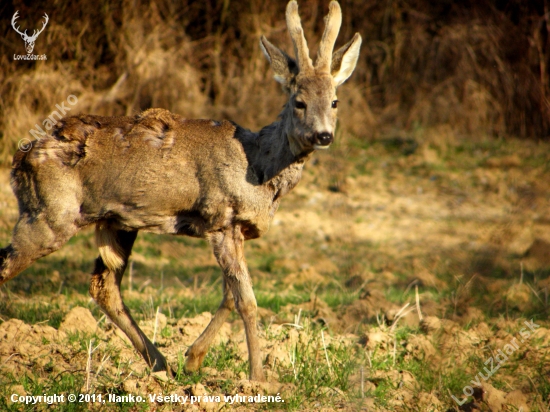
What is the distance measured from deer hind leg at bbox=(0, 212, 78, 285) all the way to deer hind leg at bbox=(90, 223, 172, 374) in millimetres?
402

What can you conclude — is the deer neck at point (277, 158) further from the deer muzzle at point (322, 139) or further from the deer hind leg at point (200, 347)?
the deer hind leg at point (200, 347)

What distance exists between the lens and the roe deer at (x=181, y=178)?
16.1 feet

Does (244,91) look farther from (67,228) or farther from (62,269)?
(67,228)

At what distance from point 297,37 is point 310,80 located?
13.7 inches

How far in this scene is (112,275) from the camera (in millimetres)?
5418

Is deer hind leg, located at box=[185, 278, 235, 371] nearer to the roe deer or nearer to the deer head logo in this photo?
the roe deer

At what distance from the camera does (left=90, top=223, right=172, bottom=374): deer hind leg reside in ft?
17.3

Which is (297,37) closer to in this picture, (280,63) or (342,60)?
(280,63)

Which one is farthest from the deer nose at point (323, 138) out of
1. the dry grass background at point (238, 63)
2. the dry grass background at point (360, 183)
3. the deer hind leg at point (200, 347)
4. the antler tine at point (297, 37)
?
the dry grass background at point (238, 63)

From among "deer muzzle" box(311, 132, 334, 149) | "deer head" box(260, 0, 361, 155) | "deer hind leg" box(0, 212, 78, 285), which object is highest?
"deer head" box(260, 0, 361, 155)

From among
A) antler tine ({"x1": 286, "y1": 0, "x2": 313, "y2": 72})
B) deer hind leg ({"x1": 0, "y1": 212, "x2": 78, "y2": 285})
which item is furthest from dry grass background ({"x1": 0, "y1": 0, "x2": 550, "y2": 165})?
deer hind leg ({"x1": 0, "y1": 212, "x2": 78, "y2": 285})

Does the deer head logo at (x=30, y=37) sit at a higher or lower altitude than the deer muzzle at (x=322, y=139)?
higher

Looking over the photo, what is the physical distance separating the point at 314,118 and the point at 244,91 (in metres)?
7.88

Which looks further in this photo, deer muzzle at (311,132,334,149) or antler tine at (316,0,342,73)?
antler tine at (316,0,342,73)
